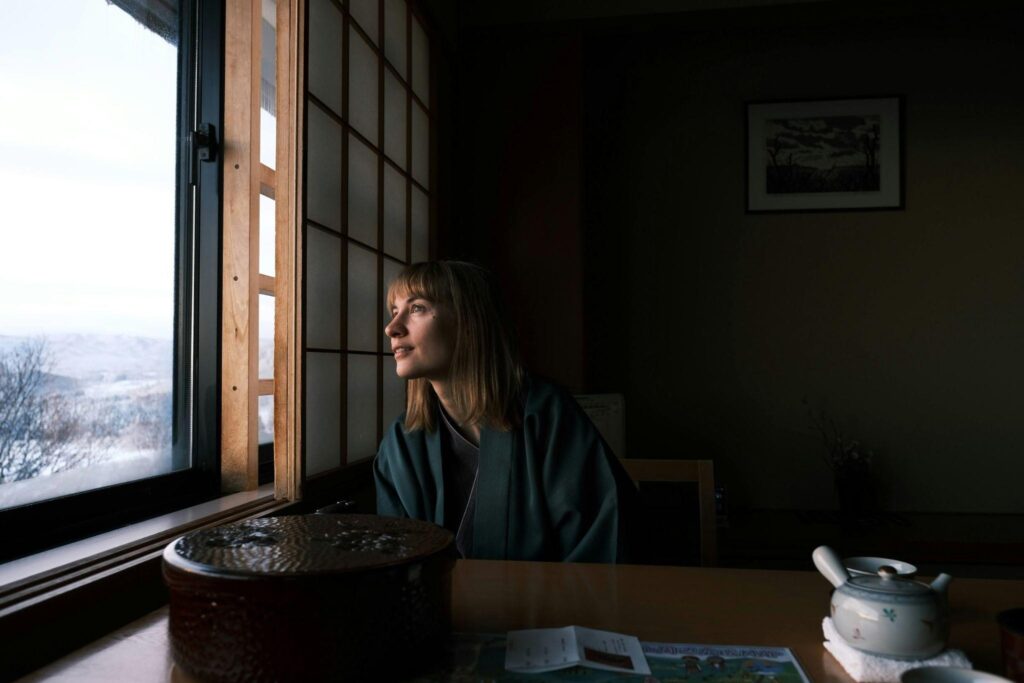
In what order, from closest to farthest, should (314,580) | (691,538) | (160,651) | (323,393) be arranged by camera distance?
(314,580), (160,651), (323,393), (691,538)

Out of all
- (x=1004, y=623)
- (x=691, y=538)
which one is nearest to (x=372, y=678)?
(x=1004, y=623)

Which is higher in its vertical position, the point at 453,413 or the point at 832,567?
the point at 453,413

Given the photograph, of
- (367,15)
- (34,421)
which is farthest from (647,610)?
(367,15)

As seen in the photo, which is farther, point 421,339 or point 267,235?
point 267,235

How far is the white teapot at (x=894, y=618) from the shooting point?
801 mm

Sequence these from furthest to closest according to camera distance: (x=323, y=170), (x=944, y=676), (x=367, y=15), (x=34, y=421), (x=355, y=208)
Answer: (x=367, y=15)
(x=355, y=208)
(x=323, y=170)
(x=34, y=421)
(x=944, y=676)

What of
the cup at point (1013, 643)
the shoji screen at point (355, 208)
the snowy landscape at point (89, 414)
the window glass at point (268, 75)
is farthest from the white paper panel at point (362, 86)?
the cup at point (1013, 643)

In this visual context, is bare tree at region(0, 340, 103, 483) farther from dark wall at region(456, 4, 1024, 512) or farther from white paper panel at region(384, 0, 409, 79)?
dark wall at region(456, 4, 1024, 512)

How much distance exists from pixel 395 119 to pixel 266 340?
0.98m

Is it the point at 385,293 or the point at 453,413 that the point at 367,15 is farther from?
the point at 453,413

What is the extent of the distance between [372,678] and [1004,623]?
631 mm

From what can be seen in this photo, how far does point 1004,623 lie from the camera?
2.52 feet

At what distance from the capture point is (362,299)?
229cm

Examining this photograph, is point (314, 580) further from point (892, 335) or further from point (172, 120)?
point (892, 335)
